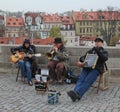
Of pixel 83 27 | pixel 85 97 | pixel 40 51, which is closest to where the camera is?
pixel 85 97

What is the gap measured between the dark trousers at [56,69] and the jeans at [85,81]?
108 cm

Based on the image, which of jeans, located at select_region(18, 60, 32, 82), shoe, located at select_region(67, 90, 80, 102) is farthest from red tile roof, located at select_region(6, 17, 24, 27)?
shoe, located at select_region(67, 90, 80, 102)

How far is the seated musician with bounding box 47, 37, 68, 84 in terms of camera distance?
952cm

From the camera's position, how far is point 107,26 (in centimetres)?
7438

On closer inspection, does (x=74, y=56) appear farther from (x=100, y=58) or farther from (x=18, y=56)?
(x=100, y=58)

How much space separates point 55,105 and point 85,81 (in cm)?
104

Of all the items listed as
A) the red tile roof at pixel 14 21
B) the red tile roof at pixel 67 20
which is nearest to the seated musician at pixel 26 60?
the red tile roof at pixel 14 21

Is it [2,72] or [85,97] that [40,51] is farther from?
[85,97]

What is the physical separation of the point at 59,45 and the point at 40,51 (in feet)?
4.15

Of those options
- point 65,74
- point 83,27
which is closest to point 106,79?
point 65,74

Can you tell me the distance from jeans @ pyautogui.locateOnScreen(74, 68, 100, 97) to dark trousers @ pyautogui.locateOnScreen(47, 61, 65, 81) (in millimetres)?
1082

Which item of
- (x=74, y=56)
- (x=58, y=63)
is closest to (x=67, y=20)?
(x=74, y=56)

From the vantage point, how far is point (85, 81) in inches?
326

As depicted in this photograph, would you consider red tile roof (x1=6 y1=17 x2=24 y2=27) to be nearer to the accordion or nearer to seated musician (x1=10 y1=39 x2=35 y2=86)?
seated musician (x1=10 y1=39 x2=35 y2=86)
